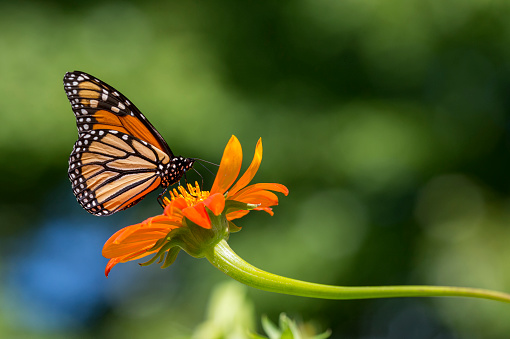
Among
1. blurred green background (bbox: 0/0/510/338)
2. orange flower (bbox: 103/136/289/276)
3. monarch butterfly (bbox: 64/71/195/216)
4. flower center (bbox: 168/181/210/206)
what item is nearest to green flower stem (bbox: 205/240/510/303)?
orange flower (bbox: 103/136/289/276)

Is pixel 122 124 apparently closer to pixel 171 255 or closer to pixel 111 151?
pixel 111 151

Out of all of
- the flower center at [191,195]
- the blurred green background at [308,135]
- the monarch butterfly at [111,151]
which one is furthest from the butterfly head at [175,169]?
the blurred green background at [308,135]

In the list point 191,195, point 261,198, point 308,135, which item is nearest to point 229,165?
point 261,198

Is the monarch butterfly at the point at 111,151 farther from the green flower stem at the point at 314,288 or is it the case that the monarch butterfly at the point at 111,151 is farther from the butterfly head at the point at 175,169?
the green flower stem at the point at 314,288

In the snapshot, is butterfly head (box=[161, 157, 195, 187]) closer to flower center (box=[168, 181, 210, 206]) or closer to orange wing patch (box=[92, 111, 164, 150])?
orange wing patch (box=[92, 111, 164, 150])

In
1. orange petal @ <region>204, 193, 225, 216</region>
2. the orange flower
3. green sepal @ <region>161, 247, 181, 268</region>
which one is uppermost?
orange petal @ <region>204, 193, 225, 216</region>
